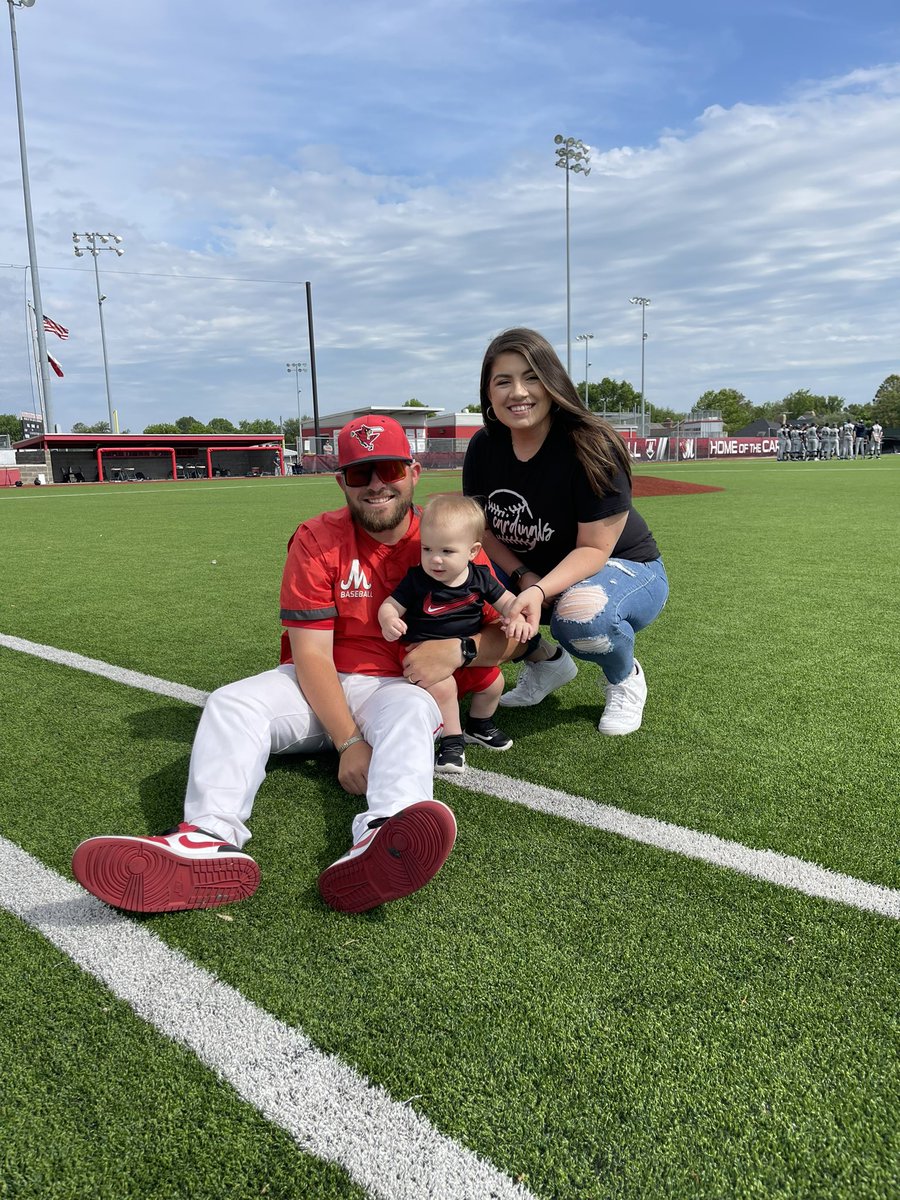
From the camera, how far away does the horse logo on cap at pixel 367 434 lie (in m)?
2.94

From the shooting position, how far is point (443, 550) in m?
2.96

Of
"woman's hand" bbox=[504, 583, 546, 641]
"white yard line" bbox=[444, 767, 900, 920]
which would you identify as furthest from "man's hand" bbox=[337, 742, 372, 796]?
"woman's hand" bbox=[504, 583, 546, 641]

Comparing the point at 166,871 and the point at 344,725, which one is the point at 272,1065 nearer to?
the point at 166,871

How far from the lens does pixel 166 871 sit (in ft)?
7.09

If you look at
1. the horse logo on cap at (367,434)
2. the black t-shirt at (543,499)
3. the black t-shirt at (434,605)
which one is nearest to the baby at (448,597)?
the black t-shirt at (434,605)

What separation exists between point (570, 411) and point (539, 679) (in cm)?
131

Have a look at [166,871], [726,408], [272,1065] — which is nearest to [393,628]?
[166,871]

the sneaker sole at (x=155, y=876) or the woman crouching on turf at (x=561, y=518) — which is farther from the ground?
the woman crouching on turf at (x=561, y=518)

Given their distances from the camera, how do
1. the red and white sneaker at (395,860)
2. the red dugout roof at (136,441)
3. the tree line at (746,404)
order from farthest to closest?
the tree line at (746,404)
the red dugout roof at (136,441)
the red and white sneaker at (395,860)

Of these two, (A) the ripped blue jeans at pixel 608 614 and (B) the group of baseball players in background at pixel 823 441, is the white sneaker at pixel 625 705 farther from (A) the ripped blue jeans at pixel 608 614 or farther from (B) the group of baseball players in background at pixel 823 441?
(B) the group of baseball players in background at pixel 823 441

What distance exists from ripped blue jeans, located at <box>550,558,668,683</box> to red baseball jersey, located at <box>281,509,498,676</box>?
402 millimetres

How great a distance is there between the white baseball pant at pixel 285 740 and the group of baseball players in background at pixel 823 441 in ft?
153

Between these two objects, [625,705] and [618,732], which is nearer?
[618,732]

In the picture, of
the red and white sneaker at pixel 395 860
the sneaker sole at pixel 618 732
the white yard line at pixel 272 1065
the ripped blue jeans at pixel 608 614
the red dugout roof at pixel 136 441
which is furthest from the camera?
the red dugout roof at pixel 136 441
